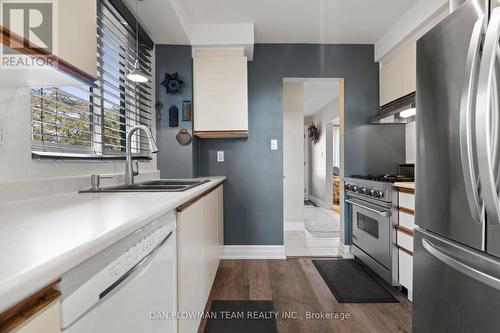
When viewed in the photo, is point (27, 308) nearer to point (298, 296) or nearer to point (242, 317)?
point (242, 317)

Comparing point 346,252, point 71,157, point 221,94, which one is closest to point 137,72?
point 71,157

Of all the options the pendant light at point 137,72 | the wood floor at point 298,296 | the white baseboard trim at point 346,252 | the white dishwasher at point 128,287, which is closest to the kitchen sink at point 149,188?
the white dishwasher at point 128,287

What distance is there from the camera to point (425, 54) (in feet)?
4.08

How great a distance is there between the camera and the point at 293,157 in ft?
14.3

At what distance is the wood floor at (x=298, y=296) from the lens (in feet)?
5.59

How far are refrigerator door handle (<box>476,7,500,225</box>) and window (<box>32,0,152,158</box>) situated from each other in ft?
5.24

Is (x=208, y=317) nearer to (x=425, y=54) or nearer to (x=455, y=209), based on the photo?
(x=455, y=209)

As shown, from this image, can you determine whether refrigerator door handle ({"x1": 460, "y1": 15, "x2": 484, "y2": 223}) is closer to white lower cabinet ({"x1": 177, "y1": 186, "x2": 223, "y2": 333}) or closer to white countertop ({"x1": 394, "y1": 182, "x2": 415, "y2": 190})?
white countertop ({"x1": 394, "y1": 182, "x2": 415, "y2": 190})

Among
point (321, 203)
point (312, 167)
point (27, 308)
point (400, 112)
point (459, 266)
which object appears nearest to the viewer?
point (27, 308)

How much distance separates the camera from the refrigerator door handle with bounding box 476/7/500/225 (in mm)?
816

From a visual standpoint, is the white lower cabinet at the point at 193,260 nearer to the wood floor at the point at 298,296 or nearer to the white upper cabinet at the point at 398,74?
the wood floor at the point at 298,296

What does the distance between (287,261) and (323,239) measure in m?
1.01

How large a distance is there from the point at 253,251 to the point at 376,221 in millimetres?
1339

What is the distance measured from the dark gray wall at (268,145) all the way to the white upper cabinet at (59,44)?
6.33ft
